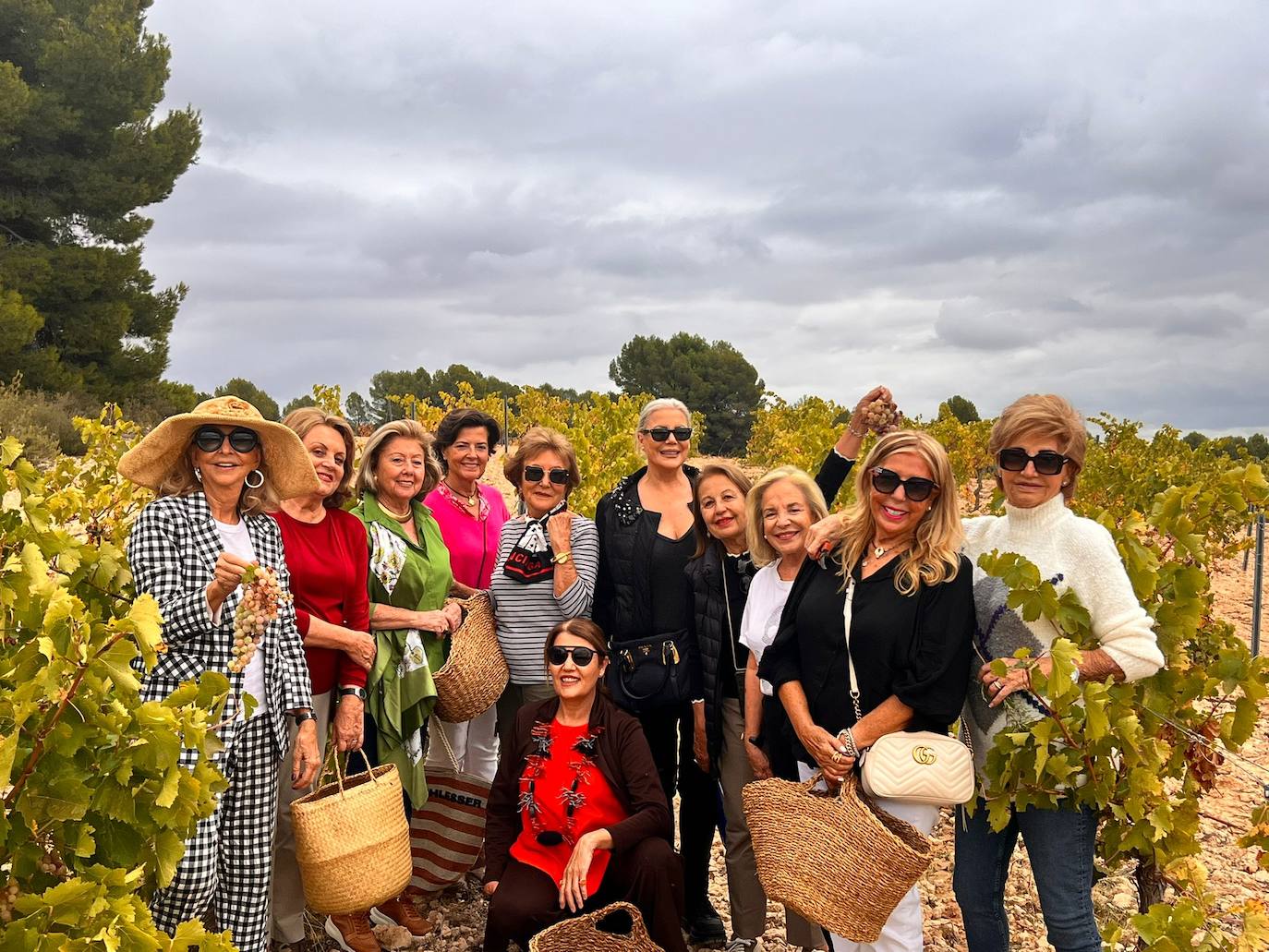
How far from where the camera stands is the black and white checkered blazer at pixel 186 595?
2.72 metres

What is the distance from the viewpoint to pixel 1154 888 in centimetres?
321

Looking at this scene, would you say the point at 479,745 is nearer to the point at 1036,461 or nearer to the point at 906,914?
the point at 906,914

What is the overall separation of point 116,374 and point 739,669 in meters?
21.5

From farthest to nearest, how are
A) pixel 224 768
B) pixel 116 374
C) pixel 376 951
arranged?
pixel 116 374 < pixel 376 951 < pixel 224 768

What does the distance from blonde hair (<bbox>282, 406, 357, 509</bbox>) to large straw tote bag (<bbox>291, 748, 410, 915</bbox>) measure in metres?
0.89

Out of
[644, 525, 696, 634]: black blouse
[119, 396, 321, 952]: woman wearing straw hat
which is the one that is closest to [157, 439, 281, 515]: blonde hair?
[119, 396, 321, 952]: woman wearing straw hat

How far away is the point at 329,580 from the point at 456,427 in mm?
1101

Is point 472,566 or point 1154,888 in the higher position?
point 472,566

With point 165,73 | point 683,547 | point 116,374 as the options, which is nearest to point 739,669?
point 683,547

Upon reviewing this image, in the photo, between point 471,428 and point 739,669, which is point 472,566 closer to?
point 471,428

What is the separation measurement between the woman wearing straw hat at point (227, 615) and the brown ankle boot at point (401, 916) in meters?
0.79

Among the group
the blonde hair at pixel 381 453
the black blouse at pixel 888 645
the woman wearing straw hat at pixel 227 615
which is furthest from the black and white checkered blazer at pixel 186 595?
the black blouse at pixel 888 645

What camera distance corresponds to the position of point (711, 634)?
3428 mm

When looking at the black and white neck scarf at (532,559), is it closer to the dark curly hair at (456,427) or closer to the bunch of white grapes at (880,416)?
the dark curly hair at (456,427)
